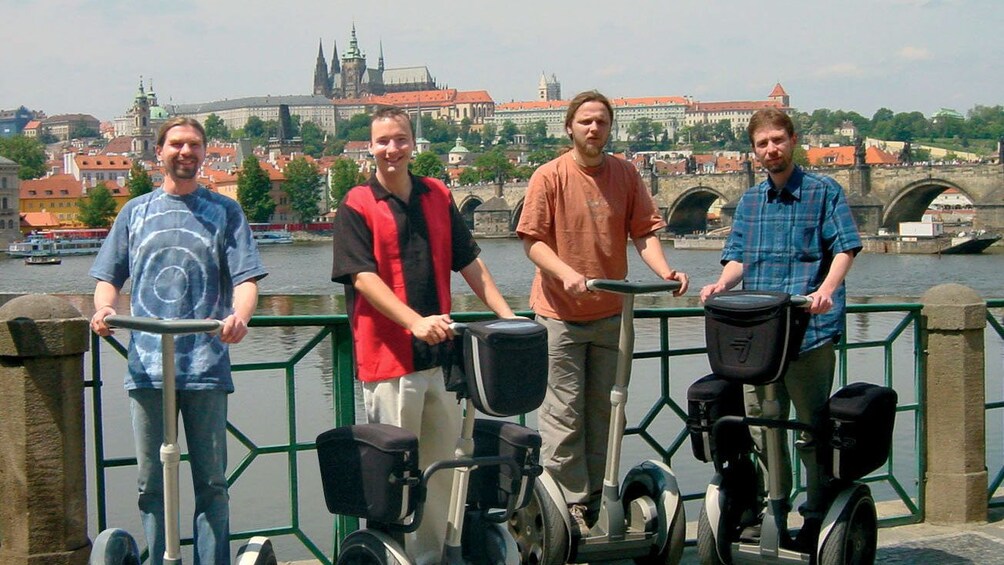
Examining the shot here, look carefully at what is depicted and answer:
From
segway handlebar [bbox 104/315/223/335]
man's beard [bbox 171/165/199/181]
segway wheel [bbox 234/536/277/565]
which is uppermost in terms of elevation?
man's beard [bbox 171/165/199/181]

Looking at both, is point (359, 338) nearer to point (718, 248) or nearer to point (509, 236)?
point (718, 248)

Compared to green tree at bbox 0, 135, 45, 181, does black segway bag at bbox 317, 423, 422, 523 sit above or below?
below

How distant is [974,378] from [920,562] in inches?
30.1

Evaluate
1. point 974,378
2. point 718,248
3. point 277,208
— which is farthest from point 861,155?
point 974,378

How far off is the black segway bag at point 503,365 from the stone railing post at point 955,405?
1.90 metres

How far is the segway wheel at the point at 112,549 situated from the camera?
8.83 ft

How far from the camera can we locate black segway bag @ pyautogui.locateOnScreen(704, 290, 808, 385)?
2.87m

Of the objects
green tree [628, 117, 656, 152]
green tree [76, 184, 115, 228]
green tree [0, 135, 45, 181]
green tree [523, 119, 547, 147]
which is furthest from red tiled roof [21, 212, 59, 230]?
green tree [628, 117, 656, 152]

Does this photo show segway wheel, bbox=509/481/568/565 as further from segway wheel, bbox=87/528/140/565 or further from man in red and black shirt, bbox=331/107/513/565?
segway wheel, bbox=87/528/140/565

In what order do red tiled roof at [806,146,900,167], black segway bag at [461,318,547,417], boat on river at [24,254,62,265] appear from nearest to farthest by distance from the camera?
black segway bag at [461,318,547,417], boat on river at [24,254,62,265], red tiled roof at [806,146,900,167]

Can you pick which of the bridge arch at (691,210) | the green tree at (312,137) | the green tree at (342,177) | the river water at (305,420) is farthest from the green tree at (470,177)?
the river water at (305,420)

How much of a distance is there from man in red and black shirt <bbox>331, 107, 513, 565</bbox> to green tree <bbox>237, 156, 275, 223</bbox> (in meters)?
→ 79.9

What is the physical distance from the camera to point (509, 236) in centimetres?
7188

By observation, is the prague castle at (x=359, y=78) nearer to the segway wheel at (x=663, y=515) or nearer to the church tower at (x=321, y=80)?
the church tower at (x=321, y=80)
